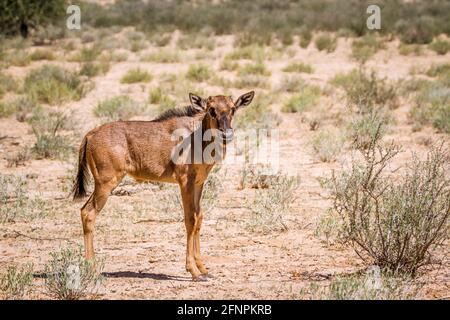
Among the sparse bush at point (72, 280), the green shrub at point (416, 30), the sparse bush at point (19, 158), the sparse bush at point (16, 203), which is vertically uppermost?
the green shrub at point (416, 30)

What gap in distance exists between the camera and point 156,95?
1809 cm

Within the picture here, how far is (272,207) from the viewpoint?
9.41 meters

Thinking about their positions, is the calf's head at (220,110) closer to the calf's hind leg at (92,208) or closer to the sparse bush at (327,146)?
the calf's hind leg at (92,208)

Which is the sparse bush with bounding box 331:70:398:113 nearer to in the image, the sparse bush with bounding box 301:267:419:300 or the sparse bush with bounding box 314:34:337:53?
the sparse bush with bounding box 314:34:337:53

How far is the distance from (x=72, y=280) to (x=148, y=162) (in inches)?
61.6

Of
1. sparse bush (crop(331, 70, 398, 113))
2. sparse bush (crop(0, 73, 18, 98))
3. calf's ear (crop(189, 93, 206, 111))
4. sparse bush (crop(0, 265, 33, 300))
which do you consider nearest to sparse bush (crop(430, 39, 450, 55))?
sparse bush (crop(331, 70, 398, 113))

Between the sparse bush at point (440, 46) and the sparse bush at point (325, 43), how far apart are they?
136 inches

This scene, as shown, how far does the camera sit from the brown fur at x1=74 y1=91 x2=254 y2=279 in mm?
7344

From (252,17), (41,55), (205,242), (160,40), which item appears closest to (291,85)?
(41,55)

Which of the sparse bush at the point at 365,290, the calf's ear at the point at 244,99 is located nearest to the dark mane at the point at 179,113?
the calf's ear at the point at 244,99

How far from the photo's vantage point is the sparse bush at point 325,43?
26.4 meters

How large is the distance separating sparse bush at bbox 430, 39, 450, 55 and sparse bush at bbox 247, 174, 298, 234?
1627 cm

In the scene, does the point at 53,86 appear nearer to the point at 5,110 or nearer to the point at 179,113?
the point at 5,110
